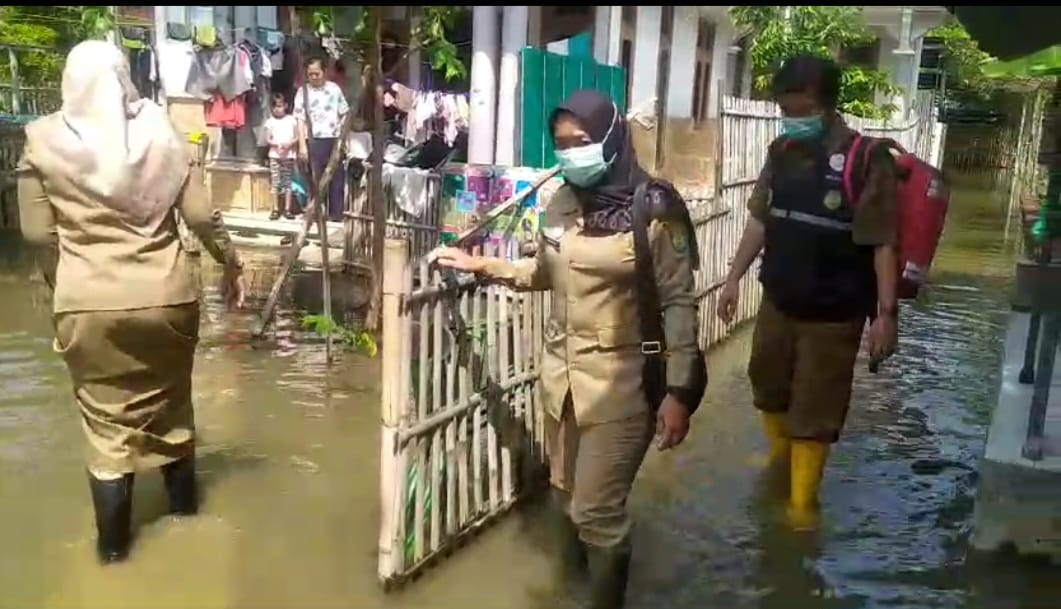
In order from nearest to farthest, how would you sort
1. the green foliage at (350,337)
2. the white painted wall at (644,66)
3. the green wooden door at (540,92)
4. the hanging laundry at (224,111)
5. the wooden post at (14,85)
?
1. the green foliage at (350,337)
2. the green wooden door at (540,92)
3. the white painted wall at (644,66)
4. the wooden post at (14,85)
5. the hanging laundry at (224,111)

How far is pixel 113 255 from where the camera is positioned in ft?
11.6

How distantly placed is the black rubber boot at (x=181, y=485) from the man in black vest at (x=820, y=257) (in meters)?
2.45

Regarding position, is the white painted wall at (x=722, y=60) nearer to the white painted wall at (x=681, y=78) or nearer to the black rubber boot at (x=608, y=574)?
Result: the white painted wall at (x=681, y=78)

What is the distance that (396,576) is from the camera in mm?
3576

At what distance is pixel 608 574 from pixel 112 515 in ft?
6.00

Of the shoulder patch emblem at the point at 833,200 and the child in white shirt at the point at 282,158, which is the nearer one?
the shoulder patch emblem at the point at 833,200

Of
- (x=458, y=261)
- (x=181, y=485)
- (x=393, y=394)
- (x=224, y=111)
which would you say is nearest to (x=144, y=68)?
(x=224, y=111)

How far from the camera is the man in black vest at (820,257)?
3.91 metres

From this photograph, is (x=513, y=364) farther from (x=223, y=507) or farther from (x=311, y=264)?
(x=311, y=264)

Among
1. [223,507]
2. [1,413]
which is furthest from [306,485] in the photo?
[1,413]

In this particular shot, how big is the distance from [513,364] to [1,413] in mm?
2997

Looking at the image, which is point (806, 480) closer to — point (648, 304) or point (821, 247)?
point (821, 247)

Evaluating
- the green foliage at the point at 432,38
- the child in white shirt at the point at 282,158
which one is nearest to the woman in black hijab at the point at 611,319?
the green foliage at the point at 432,38

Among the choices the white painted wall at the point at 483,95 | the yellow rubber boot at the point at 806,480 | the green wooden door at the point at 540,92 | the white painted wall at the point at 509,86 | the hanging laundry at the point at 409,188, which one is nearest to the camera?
the yellow rubber boot at the point at 806,480
